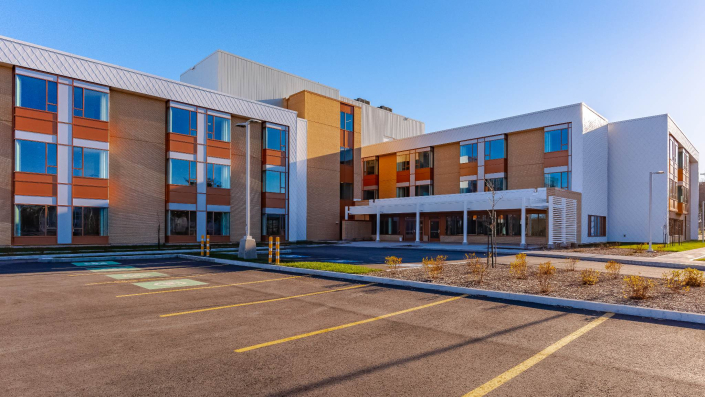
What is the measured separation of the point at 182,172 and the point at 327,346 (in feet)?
92.7

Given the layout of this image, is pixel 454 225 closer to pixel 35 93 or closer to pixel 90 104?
pixel 90 104

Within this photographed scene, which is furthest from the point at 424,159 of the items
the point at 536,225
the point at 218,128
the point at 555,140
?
the point at 218,128

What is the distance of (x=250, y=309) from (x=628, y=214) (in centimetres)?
3957

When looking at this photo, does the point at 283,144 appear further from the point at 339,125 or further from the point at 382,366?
the point at 382,366

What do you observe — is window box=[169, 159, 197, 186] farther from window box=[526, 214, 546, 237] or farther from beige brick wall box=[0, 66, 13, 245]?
window box=[526, 214, 546, 237]

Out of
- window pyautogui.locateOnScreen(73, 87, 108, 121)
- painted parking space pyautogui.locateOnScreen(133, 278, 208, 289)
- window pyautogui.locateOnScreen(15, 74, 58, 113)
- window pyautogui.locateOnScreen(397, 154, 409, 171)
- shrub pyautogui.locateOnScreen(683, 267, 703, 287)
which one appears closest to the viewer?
shrub pyautogui.locateOnScreen(683, 267, 703, 287)

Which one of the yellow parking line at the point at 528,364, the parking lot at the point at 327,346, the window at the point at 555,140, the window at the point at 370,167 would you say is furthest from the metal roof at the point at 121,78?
the yellow parking line at the point at 528,364

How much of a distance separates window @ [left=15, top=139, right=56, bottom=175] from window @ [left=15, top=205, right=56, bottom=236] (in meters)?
2.24

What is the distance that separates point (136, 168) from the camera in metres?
28.8

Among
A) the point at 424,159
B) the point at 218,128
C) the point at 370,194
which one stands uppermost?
the point at 218,128

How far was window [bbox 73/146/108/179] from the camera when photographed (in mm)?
26156

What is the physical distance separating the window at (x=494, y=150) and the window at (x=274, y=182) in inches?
772

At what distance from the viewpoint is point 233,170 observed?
34.4 meters

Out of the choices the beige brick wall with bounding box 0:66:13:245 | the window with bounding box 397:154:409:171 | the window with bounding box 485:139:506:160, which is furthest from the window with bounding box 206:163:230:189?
the window with bounding box 485:139:506:160
